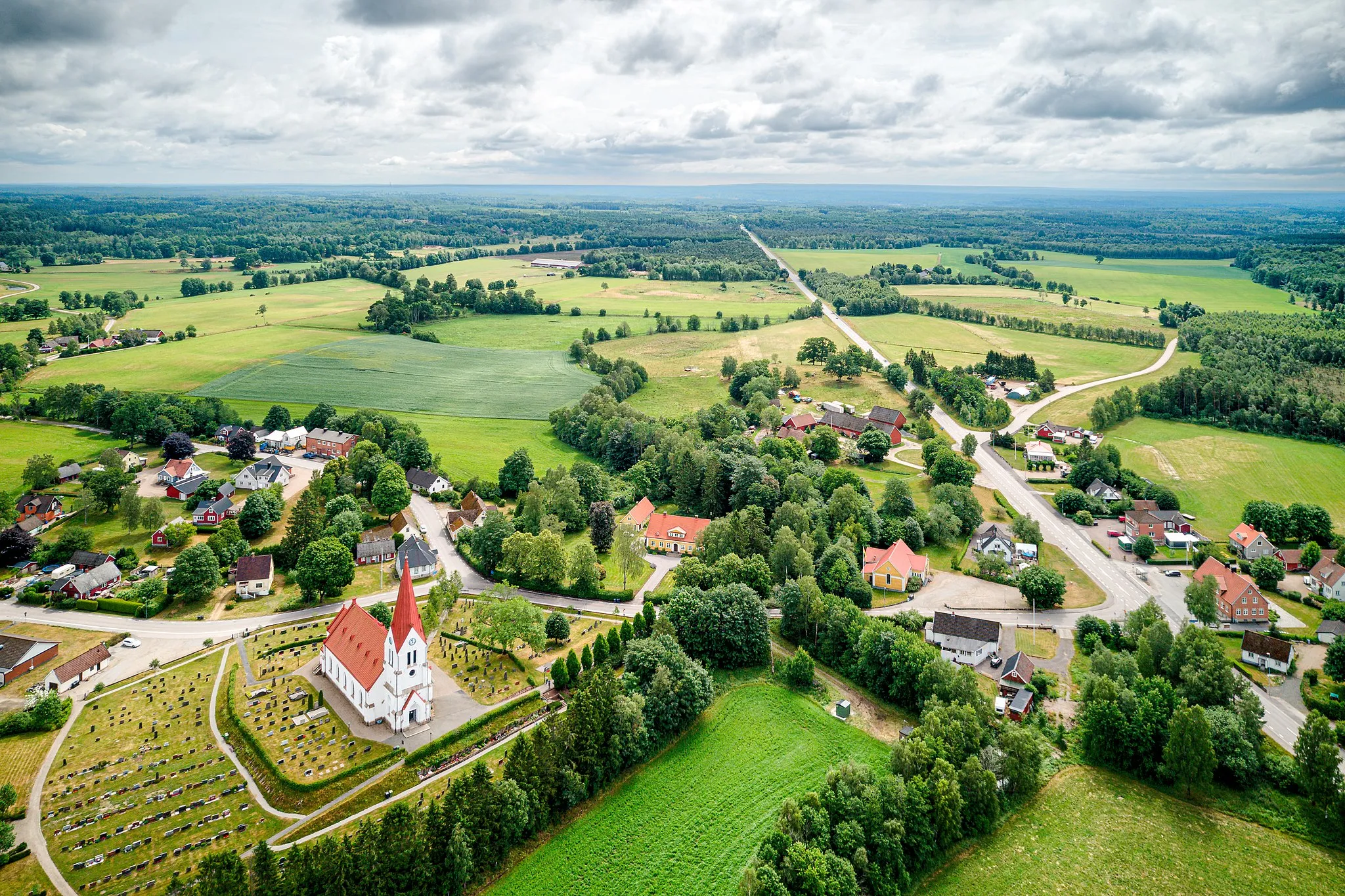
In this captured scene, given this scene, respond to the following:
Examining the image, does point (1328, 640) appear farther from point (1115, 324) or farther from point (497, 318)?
point (497, 318)

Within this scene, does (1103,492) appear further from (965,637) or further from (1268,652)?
(965,637)

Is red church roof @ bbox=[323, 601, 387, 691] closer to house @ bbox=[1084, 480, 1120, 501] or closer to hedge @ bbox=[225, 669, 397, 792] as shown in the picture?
hedge @ bbox=[225, 669, 397, 792]

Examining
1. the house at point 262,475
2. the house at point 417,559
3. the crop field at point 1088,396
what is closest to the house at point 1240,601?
the crop field at point 1088,396

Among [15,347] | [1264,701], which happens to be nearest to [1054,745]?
[1264,701]

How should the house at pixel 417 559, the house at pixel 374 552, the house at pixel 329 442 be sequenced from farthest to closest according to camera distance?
the house at pixel 329 442
the house at pixel 374 552
the house at pixel 417 559

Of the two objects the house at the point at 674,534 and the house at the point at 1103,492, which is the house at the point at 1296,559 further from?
the house at the point at 674,534

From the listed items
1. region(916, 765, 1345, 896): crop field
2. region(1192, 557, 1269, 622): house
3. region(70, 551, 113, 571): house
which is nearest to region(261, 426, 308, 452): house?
region(70, 551, 113, 571): house
